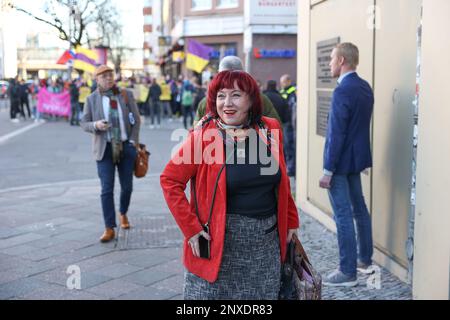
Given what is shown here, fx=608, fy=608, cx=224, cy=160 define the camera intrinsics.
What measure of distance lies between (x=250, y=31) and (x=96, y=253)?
19850 mm

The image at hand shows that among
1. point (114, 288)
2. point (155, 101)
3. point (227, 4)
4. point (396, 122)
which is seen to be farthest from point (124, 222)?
point (227, 4)

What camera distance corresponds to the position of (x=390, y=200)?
538 cm

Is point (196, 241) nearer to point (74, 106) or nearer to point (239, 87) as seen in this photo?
point (239, 87)

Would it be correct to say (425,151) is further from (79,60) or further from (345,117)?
(79,60)

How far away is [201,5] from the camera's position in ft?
103

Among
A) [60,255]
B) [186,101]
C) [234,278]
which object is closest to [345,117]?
[234,278]

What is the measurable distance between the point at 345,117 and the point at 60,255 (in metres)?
3.09

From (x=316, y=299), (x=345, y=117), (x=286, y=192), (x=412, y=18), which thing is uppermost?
(x=412, y=18)

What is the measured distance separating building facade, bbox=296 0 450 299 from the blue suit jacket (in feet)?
1.26

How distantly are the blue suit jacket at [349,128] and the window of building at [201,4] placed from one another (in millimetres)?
26876

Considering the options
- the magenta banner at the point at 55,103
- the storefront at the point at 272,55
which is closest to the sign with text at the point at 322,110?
the storefront at the point at 272,55

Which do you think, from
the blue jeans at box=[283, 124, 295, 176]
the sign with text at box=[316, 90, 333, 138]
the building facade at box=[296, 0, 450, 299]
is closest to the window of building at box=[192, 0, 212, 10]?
the blue jeans at box=[283, 124, 295, 176]

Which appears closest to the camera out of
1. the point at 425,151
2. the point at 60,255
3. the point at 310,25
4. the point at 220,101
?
the point at 220,101

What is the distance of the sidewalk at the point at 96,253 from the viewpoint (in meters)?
4.88
